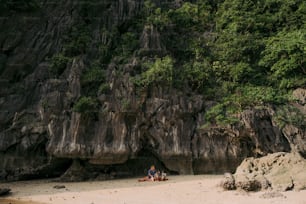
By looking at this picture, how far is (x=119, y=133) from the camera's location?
19578mm

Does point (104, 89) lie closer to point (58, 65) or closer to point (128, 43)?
point (58, 65)

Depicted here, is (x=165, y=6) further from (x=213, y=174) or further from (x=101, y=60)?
(x=213, y=174)

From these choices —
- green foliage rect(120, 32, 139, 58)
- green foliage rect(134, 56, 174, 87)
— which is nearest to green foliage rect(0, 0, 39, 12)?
green foliage rect(120, 32, 139, 58)

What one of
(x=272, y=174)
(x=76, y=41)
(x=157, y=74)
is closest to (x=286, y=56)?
(x=157, y=74)

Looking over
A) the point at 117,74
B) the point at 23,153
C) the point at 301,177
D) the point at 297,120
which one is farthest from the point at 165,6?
the point at 301,177

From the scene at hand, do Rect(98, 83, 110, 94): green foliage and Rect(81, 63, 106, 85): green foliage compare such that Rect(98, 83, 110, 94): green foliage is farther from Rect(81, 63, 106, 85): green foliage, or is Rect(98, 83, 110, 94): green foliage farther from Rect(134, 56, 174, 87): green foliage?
Rect(134, 56, 174, 87): green foliage

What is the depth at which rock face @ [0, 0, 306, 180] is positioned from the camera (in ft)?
63.8

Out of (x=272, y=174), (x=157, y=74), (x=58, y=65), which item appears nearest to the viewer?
(x=272, y=174)

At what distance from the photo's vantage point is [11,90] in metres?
22.5

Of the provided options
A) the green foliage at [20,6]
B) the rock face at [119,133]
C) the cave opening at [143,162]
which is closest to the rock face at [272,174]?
the rock face at [119,133]

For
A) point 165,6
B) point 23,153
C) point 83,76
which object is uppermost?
point 165,6

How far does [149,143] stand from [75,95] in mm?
5045

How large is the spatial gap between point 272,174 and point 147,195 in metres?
4.74

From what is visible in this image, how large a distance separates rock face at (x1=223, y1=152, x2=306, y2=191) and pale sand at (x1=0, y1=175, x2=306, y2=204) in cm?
43
